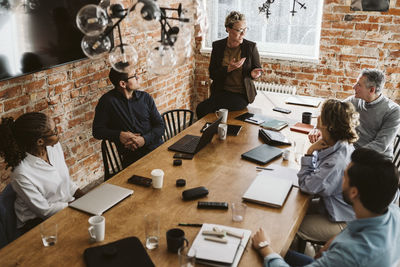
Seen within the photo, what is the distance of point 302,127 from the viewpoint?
3271 mm

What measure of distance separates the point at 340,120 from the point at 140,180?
1.28 metres

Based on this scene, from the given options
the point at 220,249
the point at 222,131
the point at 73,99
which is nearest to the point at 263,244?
the point at 220,249

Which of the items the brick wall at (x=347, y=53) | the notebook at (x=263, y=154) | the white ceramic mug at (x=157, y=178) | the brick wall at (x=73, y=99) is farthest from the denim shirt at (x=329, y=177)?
the brick wall at (x=347, y=53)

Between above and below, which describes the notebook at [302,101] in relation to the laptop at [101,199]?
above

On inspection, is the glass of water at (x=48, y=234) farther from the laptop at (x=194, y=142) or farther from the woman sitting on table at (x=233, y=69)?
the woman sitting on table at (x=233, y=69)

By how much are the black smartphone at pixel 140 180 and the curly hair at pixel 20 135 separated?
→ 0.61 meters

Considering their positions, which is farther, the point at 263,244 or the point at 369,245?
the point at 263,244

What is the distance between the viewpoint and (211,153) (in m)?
2.82

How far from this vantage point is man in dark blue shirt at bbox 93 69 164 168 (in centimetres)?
317

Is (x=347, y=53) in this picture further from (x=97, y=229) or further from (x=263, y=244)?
(x=97, y=229)

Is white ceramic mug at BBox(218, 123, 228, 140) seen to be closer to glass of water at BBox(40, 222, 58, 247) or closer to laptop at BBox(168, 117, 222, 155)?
laptop at BBox(168, 117, 222, 155)

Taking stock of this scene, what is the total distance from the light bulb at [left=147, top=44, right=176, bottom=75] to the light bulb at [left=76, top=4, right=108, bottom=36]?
252 mm

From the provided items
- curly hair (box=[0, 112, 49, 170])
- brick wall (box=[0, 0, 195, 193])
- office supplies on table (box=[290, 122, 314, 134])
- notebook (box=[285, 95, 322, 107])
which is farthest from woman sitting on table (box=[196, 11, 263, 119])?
curly hair (box=[0, 112, 49, 170])

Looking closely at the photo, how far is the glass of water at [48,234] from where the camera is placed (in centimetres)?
183
